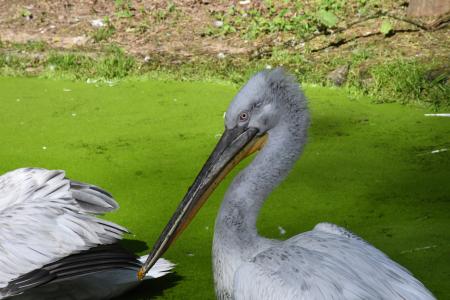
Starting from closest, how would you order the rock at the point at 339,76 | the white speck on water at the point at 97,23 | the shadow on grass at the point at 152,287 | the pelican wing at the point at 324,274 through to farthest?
1. the pelican wing at the point at 324,274
2. the shadow on grass at the point at 152,287
3. the rock at the point at 339,76
4. the white speck on water at the point at 97,23

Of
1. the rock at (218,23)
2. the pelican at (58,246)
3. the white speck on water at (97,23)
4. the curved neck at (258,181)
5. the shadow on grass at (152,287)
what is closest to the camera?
the curved neck at (258,181)

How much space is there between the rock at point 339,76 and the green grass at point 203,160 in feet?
0.51

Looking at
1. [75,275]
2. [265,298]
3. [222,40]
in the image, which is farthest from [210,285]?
[222,40]

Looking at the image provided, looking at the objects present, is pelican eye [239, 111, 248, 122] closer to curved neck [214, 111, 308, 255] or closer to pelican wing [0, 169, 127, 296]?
curved neck [214, 111, 308, 255]

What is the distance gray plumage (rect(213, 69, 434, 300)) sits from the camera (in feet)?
6.05

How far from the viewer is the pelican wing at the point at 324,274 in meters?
1.83

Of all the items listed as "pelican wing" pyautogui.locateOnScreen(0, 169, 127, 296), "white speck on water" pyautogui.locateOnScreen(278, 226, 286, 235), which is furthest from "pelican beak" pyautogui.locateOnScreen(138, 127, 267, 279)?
"white speck on water" pyautogui.locateOnScreen(278, 226, 286, 235)

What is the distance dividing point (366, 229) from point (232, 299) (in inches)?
41.1

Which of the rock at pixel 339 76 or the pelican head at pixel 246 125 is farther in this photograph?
the rock at pixel 339 76

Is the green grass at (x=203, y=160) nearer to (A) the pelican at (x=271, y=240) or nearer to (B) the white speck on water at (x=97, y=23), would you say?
(A) the pelican at (x=271, y=240)

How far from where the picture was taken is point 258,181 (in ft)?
7.05

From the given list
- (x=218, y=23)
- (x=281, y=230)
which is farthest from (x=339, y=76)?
(x=281, y=230)

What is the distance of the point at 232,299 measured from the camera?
6.64ft

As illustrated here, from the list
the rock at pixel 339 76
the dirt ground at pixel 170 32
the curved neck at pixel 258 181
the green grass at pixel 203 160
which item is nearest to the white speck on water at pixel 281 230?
the green grass at pixel 203 160
